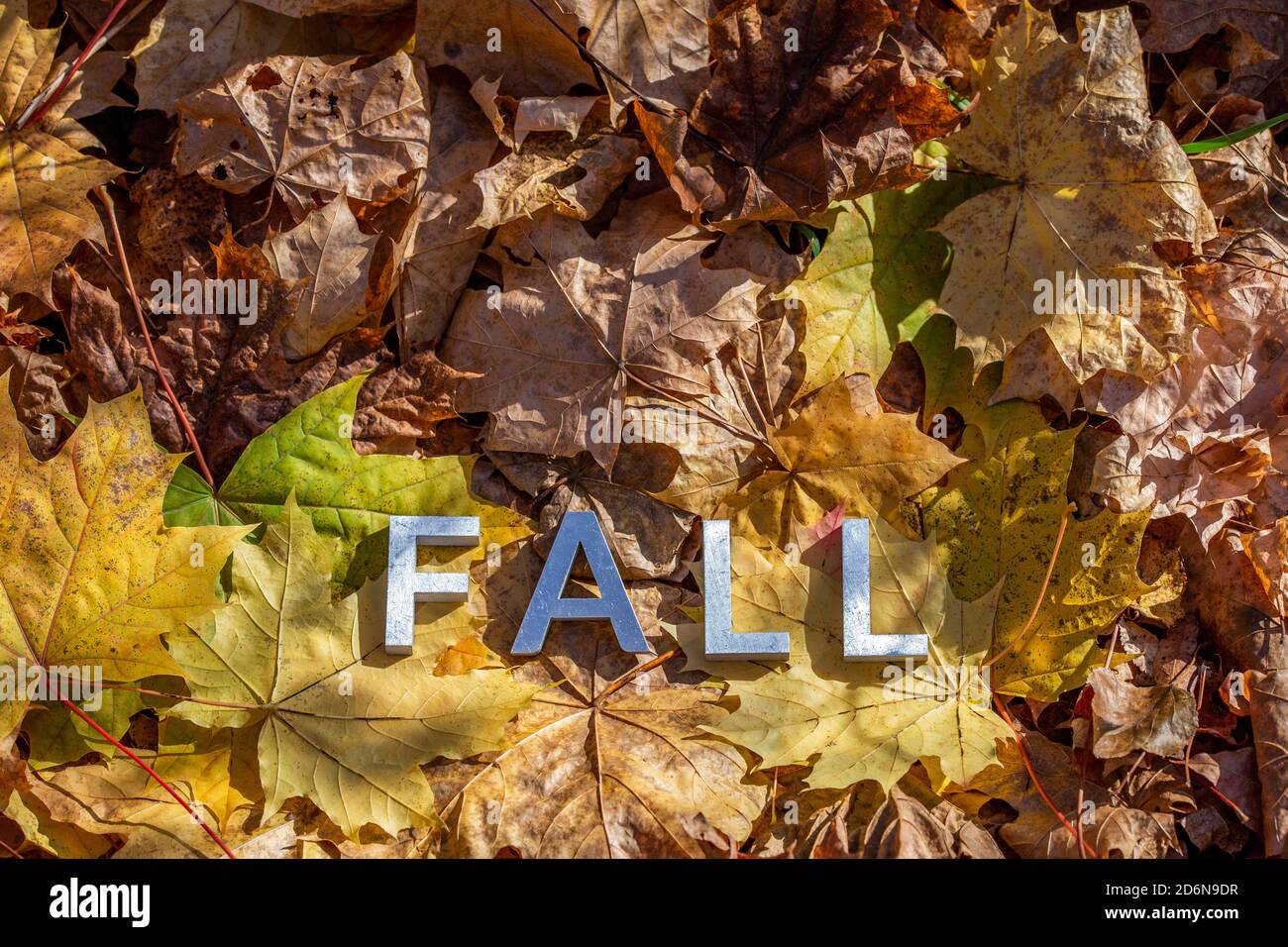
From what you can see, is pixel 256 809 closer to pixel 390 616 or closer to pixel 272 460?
pixel 390 616

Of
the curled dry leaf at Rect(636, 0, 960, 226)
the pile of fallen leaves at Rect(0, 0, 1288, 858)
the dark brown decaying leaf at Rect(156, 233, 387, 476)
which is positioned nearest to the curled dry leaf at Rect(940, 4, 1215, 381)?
the pile of fallen leaves at Rect(0, 0, 1288, 858)

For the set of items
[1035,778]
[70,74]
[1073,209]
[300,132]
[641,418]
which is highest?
[70,74]

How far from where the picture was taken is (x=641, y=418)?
1637 millimetres

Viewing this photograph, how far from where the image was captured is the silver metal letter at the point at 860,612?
1.55 meters

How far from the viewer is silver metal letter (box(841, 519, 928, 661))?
5.10 ft

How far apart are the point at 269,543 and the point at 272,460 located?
13 centimetres

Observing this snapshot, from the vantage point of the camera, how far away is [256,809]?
1.50 m

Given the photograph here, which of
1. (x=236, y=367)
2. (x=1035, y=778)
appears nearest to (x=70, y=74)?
(x=236, y=367)

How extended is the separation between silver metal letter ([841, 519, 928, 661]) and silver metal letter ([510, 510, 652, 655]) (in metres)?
0.31

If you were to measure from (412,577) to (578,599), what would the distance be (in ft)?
0.84

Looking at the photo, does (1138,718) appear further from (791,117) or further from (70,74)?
(70,74)

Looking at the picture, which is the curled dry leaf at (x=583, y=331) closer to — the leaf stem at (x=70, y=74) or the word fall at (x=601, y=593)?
the word fall at (x=601, y=593)

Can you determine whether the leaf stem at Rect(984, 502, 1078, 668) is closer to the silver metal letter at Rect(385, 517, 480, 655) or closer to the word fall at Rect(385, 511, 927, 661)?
the word fall at Rect(385, 511, 927, 661)
